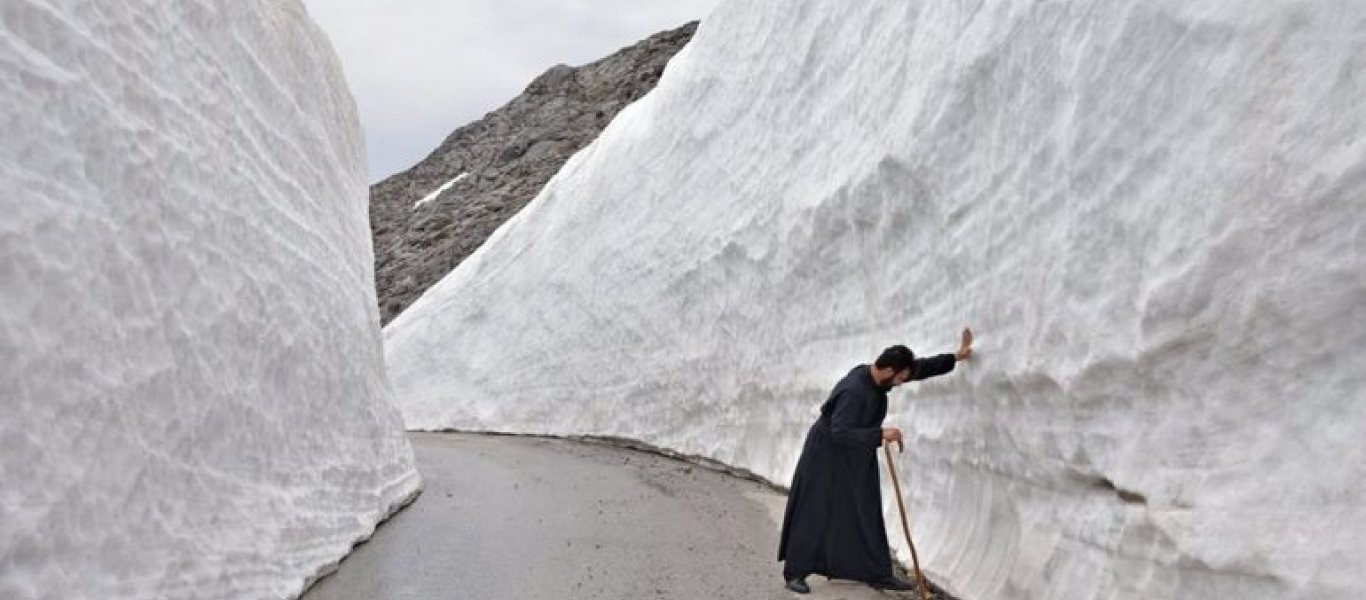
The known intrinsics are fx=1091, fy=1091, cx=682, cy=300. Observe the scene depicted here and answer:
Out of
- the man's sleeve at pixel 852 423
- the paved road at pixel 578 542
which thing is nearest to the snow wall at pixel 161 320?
the paved road at pixel 578 542

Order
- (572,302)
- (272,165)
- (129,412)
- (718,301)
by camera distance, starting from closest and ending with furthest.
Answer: (129,412) → (272,165) → (718,301) → (572,302)

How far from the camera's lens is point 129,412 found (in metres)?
4.03

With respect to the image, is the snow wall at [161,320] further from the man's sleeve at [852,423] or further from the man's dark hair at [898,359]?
the man's dark hair at [898,359]

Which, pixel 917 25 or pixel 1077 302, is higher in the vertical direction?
pixel 917 25

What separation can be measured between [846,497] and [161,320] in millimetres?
3391

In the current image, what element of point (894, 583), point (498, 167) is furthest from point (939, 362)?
point (498, 167)

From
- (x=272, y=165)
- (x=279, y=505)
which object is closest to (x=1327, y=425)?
(x=279, y=505)

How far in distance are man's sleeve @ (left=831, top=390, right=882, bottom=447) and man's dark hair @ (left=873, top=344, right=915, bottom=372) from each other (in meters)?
0.26

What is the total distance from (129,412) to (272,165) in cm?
306

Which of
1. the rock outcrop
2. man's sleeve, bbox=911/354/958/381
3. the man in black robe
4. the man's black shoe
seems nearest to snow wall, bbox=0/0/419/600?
the man in black robe

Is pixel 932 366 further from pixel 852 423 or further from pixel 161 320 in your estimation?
pixel 161 320

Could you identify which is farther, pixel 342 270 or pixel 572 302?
pixel 572 302

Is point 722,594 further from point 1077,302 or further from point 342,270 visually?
point 342,270

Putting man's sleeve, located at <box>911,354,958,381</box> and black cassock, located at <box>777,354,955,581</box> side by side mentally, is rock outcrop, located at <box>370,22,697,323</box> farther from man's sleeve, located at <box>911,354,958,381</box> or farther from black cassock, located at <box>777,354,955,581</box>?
man's sleeve, located at <box>911,354,958,381</box>
